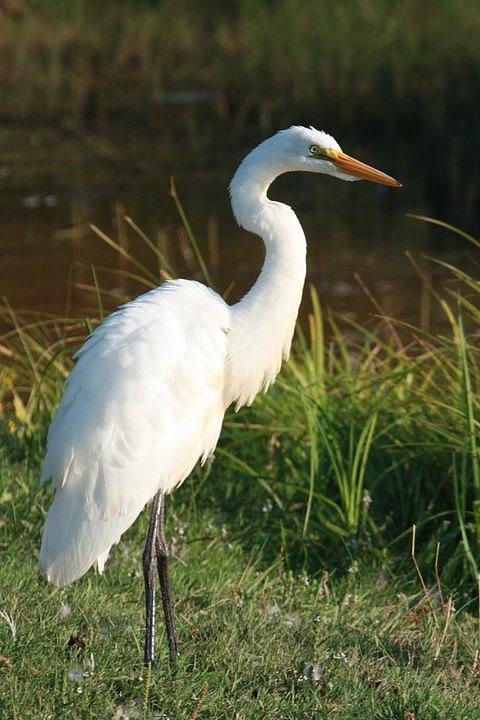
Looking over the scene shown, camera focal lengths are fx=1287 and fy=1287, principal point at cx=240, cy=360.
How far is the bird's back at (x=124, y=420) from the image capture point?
139 inches

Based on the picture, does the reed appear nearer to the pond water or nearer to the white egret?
the white egret

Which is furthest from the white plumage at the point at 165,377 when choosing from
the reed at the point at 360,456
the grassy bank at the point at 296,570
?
the reed at the point at 360,456

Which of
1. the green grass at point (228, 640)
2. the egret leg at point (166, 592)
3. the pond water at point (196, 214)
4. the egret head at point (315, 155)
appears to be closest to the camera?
the green grass at point (228, 640)

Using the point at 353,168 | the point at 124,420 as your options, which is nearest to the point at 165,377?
the point at 124,420

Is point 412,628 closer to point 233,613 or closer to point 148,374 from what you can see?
point 233,613

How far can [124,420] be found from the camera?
3.58 meters

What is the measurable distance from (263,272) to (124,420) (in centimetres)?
71

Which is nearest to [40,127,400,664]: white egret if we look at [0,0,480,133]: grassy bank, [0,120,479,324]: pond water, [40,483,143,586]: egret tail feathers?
[40,483,143,586]: egret tail feathers

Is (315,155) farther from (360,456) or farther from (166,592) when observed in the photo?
(360,456)

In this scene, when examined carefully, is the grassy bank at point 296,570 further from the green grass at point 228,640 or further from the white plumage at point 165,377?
the white plumage at point 165,377

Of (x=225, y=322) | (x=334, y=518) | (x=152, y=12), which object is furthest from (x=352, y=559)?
(x=152, y=12)

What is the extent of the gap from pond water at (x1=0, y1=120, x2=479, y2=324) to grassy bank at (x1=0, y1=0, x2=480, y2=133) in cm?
51

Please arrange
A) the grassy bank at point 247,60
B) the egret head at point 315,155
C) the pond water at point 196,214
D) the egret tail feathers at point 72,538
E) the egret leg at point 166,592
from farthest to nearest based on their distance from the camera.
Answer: the grassy bank at point 247,60 → the pond water at point 196,214 → the egret head at point 315,155 → the egret leg at point 166,592 → the egret tail feathers at point 72,538

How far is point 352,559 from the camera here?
474 centimetres
